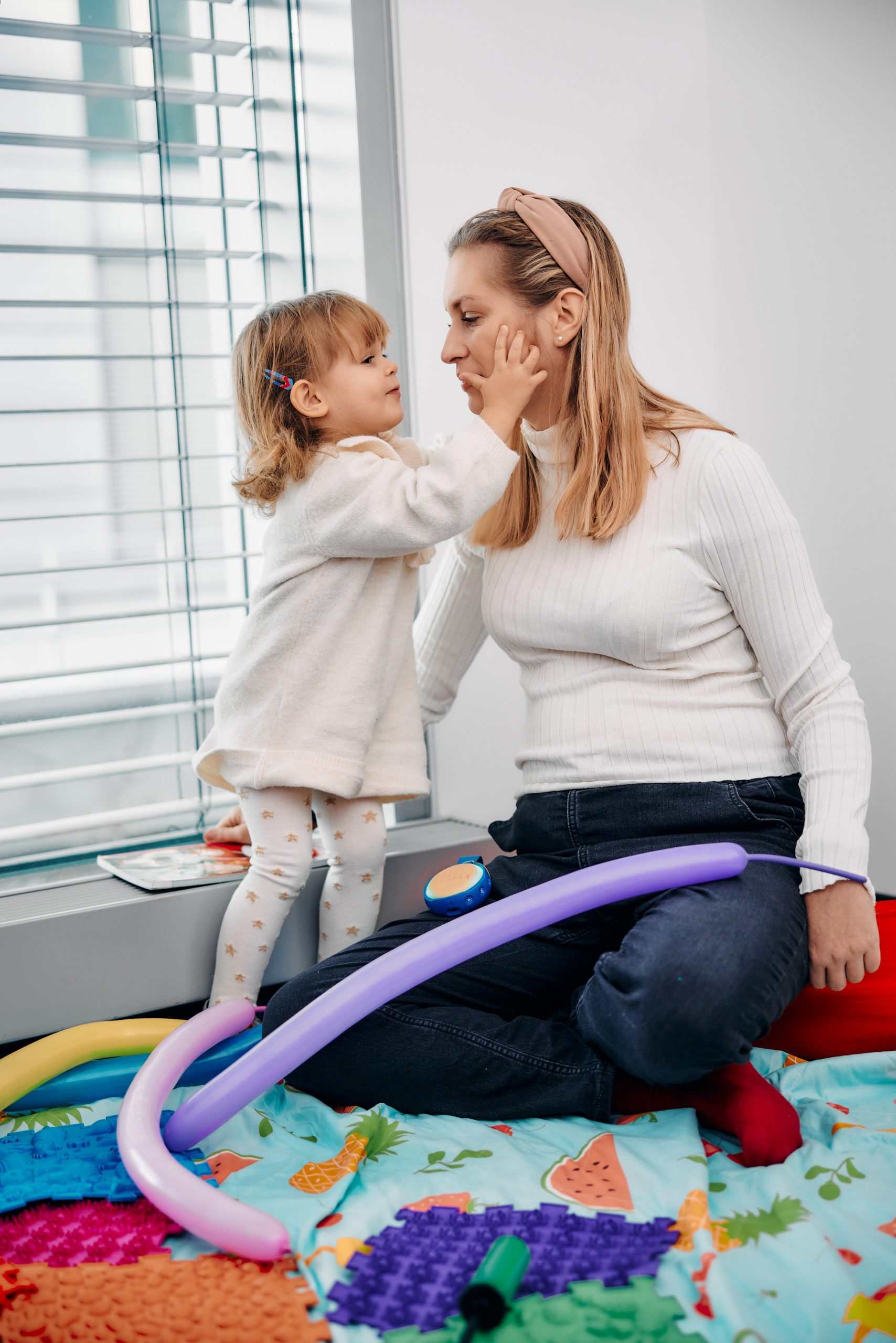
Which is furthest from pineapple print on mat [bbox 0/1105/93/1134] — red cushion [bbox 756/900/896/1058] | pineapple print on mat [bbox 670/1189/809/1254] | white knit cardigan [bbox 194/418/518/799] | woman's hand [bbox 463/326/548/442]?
woman's hand [bbox 463/326/548/442]

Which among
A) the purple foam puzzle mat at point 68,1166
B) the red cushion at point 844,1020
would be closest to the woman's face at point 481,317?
the red cushion at point 844,1020

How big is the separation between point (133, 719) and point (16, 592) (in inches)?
9.4

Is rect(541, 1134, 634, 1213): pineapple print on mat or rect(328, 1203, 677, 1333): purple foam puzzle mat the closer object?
rect(328, 1203, 677, 1333): purple foam puzzle mat

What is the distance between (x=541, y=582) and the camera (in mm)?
1229

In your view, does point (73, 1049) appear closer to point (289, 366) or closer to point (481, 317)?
point (289, 366)

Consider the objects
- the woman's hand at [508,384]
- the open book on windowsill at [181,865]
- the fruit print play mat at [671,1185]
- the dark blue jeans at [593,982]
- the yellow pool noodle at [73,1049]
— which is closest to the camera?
the fruit print play mat at [671,1185]

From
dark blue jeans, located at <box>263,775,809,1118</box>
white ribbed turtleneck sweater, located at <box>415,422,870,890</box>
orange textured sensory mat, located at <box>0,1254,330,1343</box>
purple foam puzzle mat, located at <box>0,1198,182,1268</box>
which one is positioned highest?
white ribbed turtleneck sweater, located at <box>415,422,870,890</box>

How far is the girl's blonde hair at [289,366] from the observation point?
1.27m

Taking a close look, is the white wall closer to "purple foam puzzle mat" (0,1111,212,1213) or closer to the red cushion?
the red cushion

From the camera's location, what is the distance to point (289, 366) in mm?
1287

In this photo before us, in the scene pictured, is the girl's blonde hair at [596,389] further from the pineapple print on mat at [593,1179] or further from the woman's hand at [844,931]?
the pineapple print on mat at [593,1179]

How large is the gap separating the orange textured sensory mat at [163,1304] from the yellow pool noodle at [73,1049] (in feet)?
0.95

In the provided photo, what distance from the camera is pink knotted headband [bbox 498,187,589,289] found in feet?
3.95

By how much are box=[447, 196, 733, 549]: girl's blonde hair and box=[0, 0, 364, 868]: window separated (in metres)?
0.48
